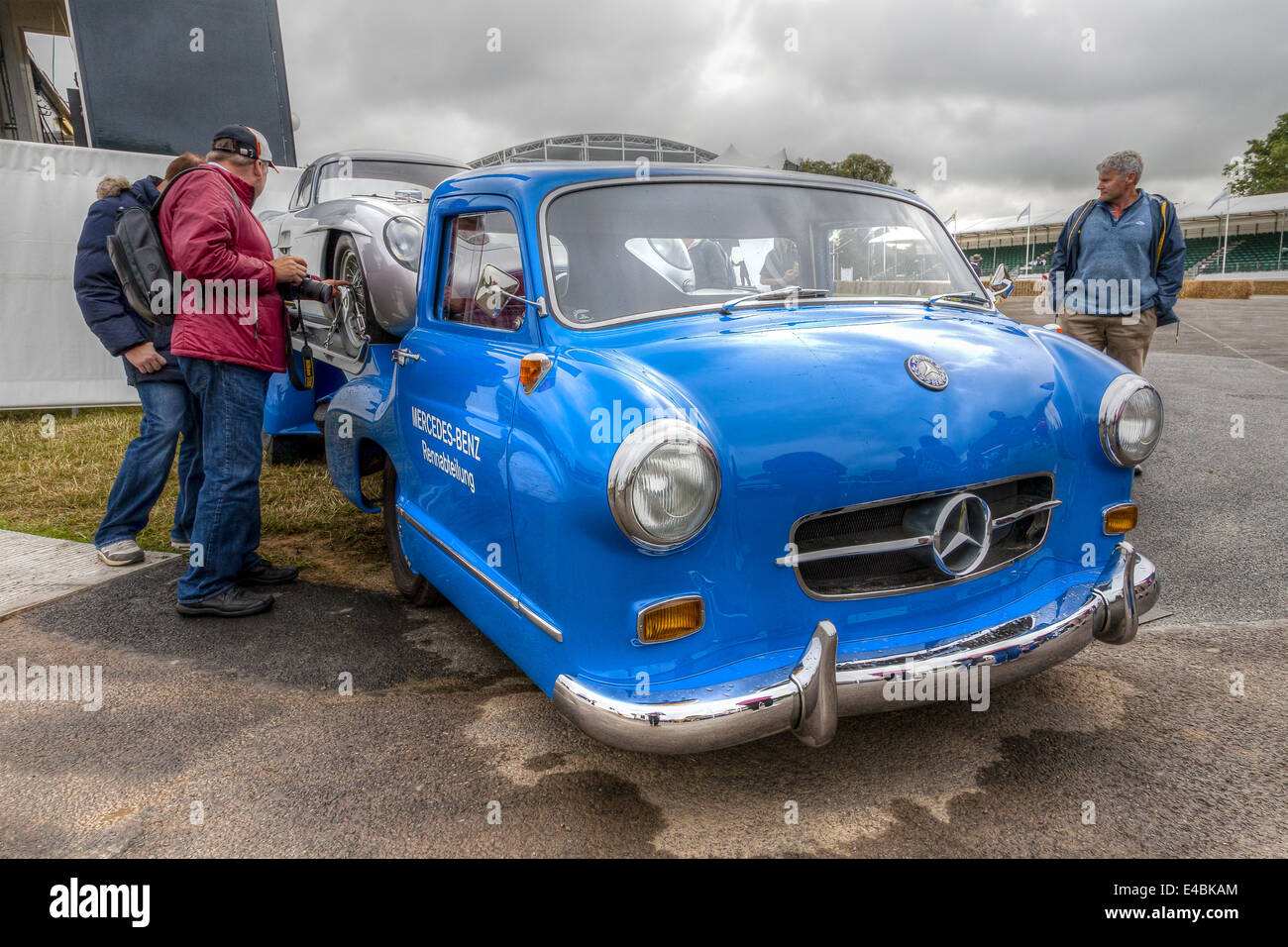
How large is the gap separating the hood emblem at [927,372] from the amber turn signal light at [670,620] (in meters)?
0.87

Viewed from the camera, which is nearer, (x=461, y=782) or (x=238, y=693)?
(x=461, y=782)

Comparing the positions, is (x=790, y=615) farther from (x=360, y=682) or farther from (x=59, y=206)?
(x=59, y=206)

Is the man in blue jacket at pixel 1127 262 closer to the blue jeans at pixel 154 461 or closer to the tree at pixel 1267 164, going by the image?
the blue jeans at pixel 154 461

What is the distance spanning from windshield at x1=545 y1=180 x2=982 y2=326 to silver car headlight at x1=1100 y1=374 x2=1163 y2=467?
2.48 ft

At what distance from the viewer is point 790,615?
2.23 m

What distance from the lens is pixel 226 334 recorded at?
3.55 meters

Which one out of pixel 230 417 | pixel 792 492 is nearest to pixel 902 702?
pixel 792 492

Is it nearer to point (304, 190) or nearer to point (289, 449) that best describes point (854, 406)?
point (289, 449)

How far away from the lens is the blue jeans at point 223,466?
11.8ft

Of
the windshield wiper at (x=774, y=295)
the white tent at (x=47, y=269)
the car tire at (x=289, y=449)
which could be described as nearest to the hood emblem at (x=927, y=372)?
the windshield wiper at (x=774, y=295)

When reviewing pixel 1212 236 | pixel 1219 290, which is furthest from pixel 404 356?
pixel 1212 236

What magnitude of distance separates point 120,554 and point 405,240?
2.13 metres
